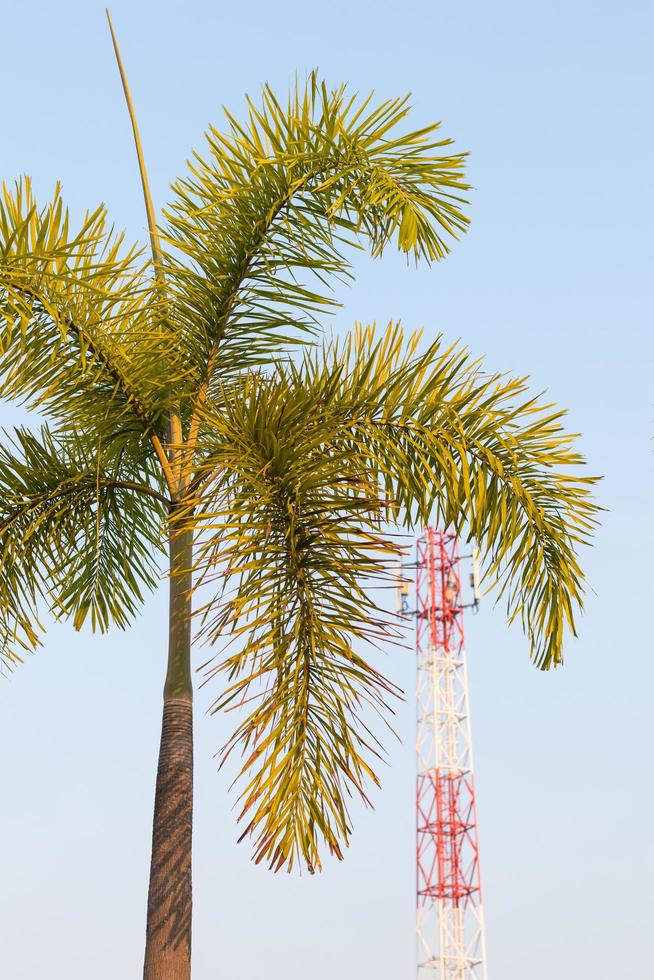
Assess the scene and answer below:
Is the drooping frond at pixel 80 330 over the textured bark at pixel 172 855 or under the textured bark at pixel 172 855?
over

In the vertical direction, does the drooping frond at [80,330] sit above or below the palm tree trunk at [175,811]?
above

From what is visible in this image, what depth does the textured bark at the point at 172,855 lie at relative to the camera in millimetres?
6023

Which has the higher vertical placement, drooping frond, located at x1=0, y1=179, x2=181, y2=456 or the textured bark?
drooping frond, located at x1=0, y1=179, x2=181, y2=456

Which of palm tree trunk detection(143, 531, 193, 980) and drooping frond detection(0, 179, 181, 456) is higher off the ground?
drooping frond detection(0, 179, 181, 456)

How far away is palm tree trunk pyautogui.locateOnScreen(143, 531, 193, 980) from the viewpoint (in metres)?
6.04

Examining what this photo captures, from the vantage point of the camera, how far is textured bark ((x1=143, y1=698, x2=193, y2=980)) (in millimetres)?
6023

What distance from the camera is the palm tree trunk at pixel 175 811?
19.8ft

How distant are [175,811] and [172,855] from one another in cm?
22

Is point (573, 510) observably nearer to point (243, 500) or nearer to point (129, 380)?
point (243, 500)

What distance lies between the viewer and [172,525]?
6.77 metres

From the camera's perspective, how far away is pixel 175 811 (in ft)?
20.7

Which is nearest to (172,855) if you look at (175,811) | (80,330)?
(175,811)

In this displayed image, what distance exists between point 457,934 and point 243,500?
25790mm

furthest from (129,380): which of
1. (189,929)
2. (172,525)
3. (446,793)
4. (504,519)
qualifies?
Result: (446,793)
